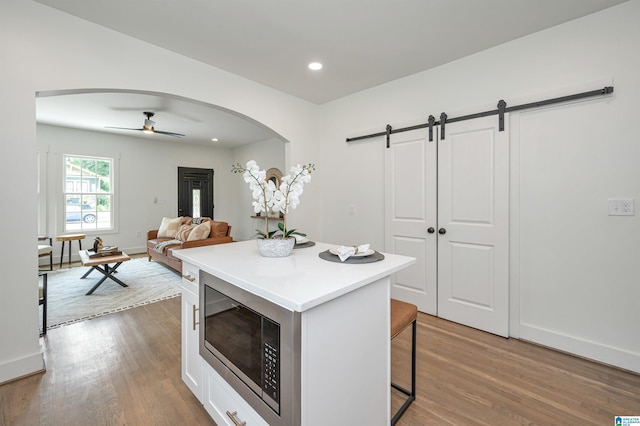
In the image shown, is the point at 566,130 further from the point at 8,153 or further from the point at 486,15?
the point at 8,153

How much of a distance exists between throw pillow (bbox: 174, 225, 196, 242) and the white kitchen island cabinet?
3678mm

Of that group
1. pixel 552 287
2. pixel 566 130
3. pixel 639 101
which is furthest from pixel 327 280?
pixel 639 101

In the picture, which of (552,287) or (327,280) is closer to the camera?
(327,280)

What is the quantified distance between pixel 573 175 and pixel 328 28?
231 cm

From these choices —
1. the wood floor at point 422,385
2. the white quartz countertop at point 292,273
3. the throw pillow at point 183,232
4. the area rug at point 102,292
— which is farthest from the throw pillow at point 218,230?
the white quartz countertop at point 292,273

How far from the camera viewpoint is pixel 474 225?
2666 mm

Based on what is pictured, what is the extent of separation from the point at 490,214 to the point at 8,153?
3816 mm

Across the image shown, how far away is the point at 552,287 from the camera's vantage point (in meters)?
2.29

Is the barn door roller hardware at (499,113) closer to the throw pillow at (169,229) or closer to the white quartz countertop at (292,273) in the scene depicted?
the white quartz countertop at (292,273)

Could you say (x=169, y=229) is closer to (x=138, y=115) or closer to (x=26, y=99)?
(x=138, y=115)

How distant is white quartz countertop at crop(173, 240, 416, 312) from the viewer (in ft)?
3.11

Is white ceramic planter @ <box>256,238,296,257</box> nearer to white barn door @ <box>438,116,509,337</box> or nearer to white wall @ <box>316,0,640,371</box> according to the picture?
white barn door @ <box>438,116,509,337</box>

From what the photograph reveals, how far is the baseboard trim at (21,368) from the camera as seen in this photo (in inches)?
73.1

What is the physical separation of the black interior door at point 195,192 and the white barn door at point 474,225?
21.2ft
